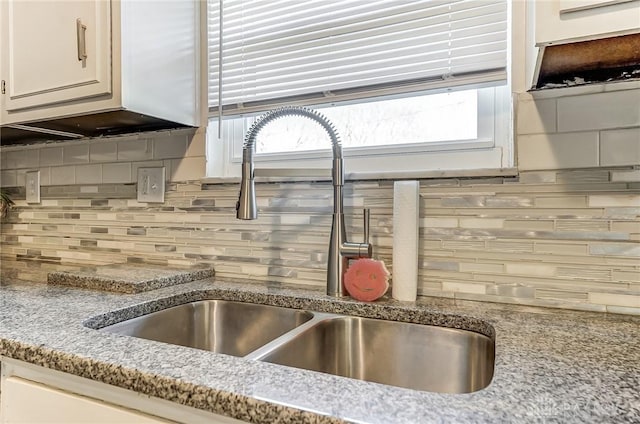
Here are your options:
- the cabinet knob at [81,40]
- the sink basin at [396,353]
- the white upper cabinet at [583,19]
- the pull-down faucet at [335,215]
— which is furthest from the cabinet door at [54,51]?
the white upper cabinet at [583,19]

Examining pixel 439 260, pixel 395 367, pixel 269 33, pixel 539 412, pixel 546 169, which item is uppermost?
pixel 269 33

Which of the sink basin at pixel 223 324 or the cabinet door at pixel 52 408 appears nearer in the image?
the cabinet door at pixel 52 408

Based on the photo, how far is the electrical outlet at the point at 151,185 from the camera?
1.44 meters

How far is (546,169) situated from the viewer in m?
0.95

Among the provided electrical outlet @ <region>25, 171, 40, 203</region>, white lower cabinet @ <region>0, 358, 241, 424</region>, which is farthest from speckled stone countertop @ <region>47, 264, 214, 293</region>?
electrical outlet @ <region>25, 171, 40, 203</region>

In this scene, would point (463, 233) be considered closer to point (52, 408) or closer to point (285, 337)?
point (285, 337)

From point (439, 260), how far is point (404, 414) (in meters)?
0.63

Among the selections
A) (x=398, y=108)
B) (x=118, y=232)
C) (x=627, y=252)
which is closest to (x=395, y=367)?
(x=627, y=252)

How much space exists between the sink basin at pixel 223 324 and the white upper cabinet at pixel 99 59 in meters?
0.57

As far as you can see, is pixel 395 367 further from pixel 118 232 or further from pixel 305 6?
pixel 118 232

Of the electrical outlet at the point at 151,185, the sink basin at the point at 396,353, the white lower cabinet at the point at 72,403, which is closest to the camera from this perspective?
the white lower cabinet at the point at 72,403

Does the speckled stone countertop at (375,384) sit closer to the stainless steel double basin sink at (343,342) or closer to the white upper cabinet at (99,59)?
the stainless steel double basin sink at (343,342)

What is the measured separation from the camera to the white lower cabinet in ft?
1.95

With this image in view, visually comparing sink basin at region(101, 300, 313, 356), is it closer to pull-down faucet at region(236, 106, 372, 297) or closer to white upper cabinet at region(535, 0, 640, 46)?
pull-down faucet at region(236, 106, 372, 297)
